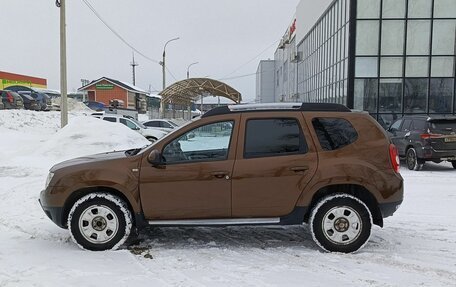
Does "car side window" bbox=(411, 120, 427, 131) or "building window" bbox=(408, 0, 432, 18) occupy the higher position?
"building window" bbox=(408, 0, 432, 18)

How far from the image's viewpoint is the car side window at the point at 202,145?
4902 mm

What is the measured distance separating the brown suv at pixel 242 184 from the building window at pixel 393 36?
55.3ft

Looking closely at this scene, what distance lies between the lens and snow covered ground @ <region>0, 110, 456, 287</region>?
4.06 metres

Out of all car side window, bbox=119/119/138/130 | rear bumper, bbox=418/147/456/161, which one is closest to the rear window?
rear bumper, bbox=418/147/456/161

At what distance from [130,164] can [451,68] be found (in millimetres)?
19568

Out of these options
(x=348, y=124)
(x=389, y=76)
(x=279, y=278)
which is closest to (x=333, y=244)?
(x=279, y=278)

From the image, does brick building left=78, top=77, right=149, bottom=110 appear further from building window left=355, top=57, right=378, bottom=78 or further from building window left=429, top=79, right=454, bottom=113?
building window left=429, top=79, right=454, bottom=113

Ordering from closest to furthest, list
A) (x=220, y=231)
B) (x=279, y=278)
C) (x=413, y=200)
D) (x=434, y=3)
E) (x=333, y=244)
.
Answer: (x=279, y=278)
(x=333, y=244)
(x=220, y=231)
(x=413, y=200)
(x=434, y=3)

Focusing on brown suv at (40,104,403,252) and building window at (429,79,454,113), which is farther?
building window at (429,79,454,113)

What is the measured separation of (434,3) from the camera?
19656 millimetres

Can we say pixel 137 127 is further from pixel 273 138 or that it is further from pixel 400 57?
pixel 273 138

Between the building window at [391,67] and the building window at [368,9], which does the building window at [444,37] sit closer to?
the building window at [391,67]

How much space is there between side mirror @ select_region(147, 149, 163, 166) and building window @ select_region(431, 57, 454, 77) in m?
18.9

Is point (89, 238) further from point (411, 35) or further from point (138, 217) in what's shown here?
point (411, 35)
